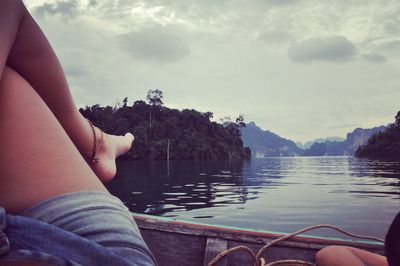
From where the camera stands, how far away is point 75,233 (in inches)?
21.7

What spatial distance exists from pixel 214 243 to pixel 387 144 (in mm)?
92509

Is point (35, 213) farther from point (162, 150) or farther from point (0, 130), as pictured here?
point (162, 150)

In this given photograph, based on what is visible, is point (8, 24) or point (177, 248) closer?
point (8, 24)

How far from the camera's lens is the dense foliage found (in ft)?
262

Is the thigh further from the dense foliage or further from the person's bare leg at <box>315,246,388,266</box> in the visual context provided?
the dense foliage

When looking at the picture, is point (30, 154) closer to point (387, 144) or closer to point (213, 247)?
point (213, 247)

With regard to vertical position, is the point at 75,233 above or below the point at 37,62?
below

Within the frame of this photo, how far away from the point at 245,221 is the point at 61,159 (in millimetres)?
15209

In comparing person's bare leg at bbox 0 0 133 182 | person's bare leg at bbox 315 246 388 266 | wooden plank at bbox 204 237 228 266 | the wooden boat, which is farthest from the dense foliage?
person's bare leg at bbox 0 0 133 182

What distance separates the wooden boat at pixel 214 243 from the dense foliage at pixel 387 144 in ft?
276

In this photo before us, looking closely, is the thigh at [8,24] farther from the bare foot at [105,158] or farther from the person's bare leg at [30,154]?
the bare foot at [105,158]

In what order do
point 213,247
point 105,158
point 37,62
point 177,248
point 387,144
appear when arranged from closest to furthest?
point 37,62
point 105,158
point 213,247
point 177,248
point 387,144

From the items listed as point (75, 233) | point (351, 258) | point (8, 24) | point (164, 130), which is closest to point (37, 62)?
point (8, 24)

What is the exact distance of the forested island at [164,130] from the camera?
81125 mm
